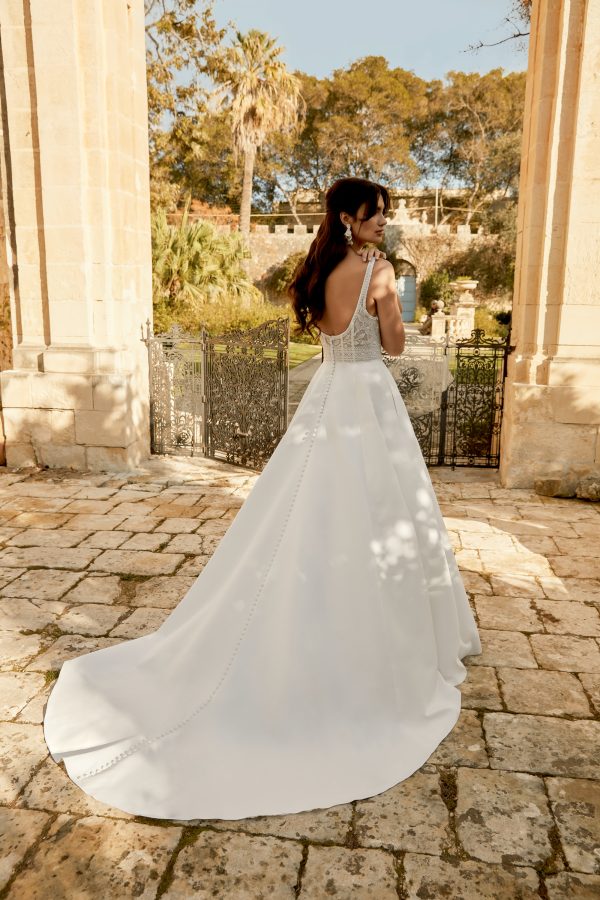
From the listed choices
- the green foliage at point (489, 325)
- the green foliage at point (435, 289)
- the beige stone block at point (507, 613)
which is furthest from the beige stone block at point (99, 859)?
the green foliage at point (435, 289)

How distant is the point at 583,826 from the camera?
2141mm

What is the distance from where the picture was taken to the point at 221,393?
293 inches

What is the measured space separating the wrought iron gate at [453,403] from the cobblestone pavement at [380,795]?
96.2 inches

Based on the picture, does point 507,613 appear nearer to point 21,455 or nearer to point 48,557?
point 48,557

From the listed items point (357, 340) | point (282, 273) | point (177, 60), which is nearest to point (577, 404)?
point (357, 340)

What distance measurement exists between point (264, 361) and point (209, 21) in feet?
28.6

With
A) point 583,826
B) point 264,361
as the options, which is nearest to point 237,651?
point 583,826

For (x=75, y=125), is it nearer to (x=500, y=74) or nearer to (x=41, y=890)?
(x=41, y=890)

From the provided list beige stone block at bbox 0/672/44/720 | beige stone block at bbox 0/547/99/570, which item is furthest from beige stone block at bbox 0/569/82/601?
beige stone block at bbox 0/672/44/720

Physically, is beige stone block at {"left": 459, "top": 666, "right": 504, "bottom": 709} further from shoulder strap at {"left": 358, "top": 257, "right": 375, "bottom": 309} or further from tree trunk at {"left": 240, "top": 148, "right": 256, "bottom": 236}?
tree trunk at {"left": 240, "top": 148, "right": 256, "bottom": 236}

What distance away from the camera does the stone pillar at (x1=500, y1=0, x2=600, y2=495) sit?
18.6 ft

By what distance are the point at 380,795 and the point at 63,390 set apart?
17.1ft

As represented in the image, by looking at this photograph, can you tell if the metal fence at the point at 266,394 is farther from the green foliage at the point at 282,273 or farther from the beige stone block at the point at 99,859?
the green foliage at the point at 282,273

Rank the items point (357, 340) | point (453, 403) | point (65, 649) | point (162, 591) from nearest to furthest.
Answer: point (357, 340) < point (65, 649) < point (162, 591) < point (453, 403)
